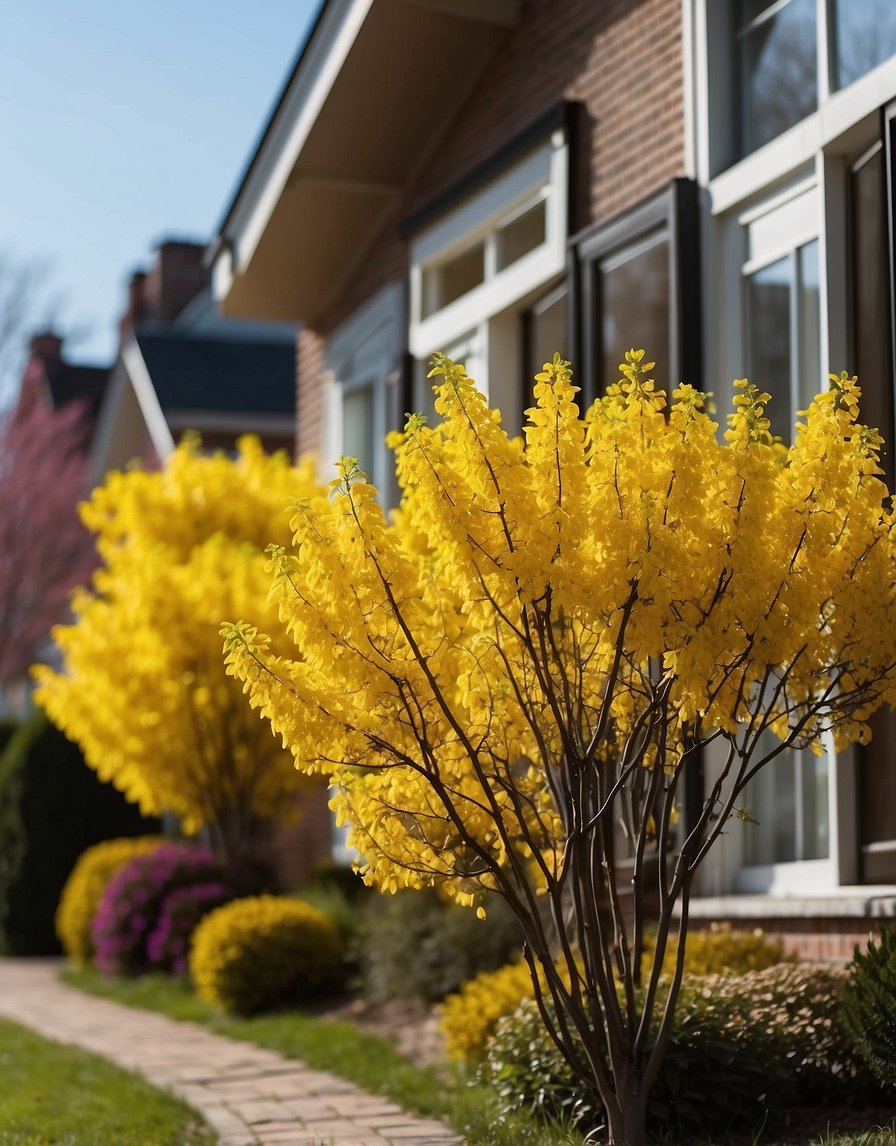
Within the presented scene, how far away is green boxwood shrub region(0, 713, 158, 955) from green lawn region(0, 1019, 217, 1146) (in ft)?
23.4

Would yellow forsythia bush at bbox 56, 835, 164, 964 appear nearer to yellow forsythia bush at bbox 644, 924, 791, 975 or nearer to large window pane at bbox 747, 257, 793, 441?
yellow forsythia bush at bbox 644, 924, 791, 975

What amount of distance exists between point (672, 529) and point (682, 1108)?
190 cm

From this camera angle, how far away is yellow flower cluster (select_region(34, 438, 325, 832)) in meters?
10.4

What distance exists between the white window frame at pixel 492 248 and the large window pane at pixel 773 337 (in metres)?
1.60

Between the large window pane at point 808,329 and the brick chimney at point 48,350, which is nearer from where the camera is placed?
the large window pane at point 808,329

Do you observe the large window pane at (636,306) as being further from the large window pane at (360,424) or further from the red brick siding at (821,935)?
the large window pane at (360,424)

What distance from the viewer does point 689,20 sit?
7.63 m

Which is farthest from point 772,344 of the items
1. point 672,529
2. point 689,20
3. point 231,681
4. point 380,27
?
point 231,681

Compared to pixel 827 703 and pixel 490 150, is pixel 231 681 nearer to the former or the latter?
pixel 490 150

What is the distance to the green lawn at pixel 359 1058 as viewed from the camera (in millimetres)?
5094

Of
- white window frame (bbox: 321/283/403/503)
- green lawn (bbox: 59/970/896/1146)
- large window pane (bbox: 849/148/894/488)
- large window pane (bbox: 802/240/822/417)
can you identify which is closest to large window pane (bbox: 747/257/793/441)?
large window pane (bbox: 802/240/822/417)

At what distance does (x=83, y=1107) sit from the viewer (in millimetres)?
6023

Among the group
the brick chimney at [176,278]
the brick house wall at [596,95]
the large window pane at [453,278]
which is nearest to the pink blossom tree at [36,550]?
the brick chimney at [176,278]

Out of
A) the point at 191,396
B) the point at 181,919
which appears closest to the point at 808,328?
the point at 181,919
